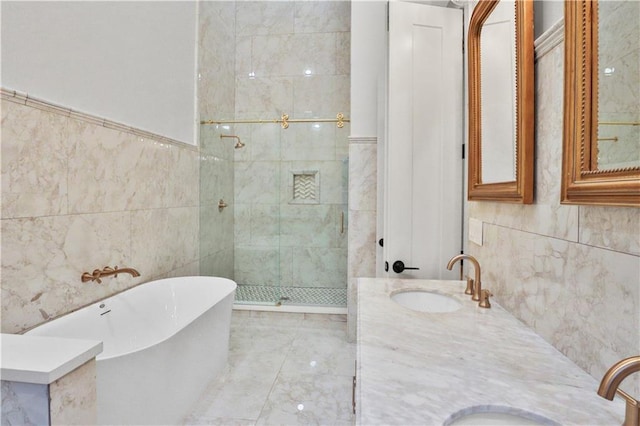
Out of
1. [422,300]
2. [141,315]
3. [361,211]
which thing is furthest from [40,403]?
[361,211]

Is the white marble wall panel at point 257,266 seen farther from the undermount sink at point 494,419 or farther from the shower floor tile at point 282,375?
the undermount sink at point 494,419

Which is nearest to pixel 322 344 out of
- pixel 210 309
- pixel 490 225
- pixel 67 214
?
pixel 210 309

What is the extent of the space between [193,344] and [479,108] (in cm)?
188

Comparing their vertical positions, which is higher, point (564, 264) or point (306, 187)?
point (306, 187)

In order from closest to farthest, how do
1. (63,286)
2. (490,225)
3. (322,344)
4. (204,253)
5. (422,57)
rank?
(490,225) < (63,286) < (422,57) < (322,344) < (204,253)

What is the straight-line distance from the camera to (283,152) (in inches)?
144

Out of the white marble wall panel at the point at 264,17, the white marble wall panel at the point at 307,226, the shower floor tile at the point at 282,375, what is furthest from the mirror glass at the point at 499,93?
the white marble wall panel at the point at 264,17

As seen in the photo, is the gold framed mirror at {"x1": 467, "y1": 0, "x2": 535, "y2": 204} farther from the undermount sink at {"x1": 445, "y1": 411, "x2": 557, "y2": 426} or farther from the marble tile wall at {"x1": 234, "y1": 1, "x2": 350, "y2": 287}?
the marble tile wall at {"x1": 234, "y1": 1, "x2": 350, "y2": 287}

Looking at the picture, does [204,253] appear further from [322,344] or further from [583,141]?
[583,141]

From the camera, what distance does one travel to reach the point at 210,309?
182cm

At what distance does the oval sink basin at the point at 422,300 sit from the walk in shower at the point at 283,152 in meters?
1.88

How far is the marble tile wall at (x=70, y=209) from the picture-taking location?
1364 mm

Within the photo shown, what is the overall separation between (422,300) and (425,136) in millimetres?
984

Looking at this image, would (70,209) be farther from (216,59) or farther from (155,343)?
(216,59)
